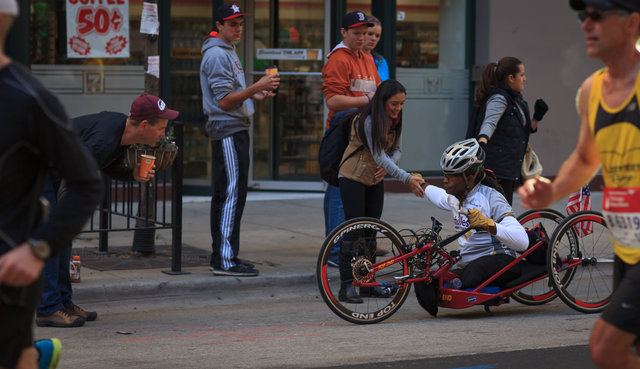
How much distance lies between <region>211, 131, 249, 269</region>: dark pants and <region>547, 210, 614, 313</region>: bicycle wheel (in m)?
2.63

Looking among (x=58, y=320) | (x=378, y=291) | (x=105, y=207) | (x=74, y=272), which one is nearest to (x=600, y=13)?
(x=378, y=291)

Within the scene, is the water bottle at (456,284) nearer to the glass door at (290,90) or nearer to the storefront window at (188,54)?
the storefront window at (188,54)

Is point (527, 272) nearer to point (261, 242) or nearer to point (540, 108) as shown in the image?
point (540, 108)

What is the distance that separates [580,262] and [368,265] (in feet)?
5.32

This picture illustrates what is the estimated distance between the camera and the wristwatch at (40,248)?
10.5 ft

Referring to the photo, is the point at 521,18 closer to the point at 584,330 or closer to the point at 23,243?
the point at 584,330

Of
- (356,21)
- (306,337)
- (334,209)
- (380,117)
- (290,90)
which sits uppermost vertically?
(356,21)

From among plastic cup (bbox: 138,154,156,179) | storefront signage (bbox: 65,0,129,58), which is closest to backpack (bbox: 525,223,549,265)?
plastic cup (bbox: 138,154,156,179)

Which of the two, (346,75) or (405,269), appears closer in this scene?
(405,269)

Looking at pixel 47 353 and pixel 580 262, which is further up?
pixel 47 353

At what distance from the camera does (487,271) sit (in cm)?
720

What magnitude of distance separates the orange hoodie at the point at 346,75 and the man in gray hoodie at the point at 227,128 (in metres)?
0.62

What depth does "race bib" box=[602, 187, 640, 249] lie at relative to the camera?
4043mm

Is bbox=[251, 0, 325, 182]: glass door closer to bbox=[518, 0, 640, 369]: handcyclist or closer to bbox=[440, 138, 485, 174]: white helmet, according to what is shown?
bbox=[440, 138, 485, 174]: white helmet
